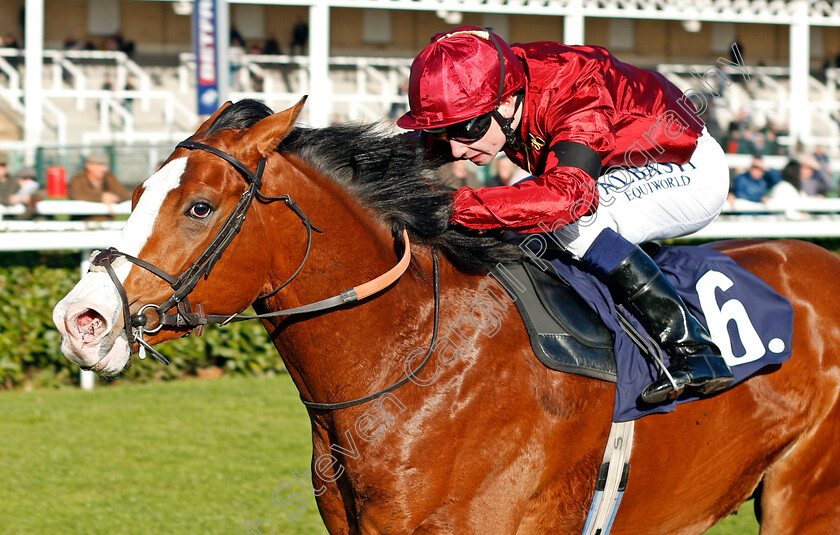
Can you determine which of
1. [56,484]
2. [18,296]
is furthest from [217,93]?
[56,484]

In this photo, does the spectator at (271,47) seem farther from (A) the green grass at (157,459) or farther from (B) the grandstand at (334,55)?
(A) the green grass at (157,459)

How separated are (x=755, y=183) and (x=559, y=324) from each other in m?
7.46

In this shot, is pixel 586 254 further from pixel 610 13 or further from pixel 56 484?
pixel 610 13

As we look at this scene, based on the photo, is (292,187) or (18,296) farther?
(18,296)

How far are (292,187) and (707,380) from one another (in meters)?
1.26

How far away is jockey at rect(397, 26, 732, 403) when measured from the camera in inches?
95.0

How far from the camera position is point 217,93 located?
20.7 ft

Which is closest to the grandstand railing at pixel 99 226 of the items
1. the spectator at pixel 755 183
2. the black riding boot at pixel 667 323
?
the spectator at pixel 755 183

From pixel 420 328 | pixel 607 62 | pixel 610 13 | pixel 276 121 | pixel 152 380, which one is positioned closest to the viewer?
pixel 276 121

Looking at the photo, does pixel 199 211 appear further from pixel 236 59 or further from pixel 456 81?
pixel 236 59

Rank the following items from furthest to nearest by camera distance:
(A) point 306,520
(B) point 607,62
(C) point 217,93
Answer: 1. (C) point 217,93
2. (A) point 306,520
3. (B) point 607,62

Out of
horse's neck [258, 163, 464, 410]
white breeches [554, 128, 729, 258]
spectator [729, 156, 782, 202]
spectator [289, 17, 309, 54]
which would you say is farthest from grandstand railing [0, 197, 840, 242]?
spectator [289, 17, 309, 54]

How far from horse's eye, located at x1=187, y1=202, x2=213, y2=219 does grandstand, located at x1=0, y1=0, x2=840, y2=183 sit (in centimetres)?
898

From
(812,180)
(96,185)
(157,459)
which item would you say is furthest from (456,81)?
(812,180)
